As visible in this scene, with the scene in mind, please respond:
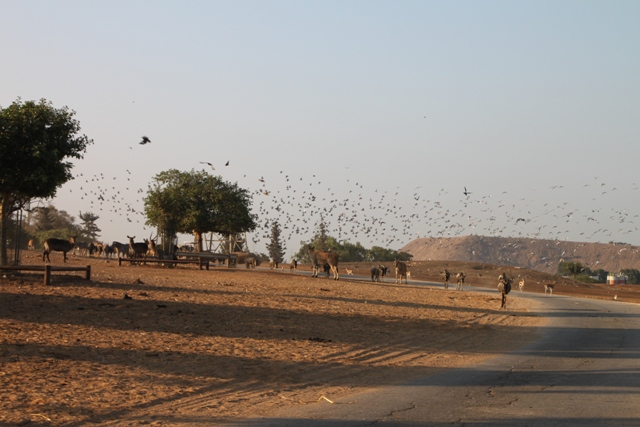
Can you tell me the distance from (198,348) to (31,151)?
16335mm

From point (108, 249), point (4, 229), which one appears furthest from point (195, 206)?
point (4, 229)

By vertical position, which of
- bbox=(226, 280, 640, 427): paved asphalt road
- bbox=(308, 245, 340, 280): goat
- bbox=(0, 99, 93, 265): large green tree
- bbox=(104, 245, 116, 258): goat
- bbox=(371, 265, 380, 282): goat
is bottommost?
bbox=(226, 280, 640, 427): paved asphalt road

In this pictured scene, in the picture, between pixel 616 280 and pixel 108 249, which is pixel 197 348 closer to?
pixel 108 249

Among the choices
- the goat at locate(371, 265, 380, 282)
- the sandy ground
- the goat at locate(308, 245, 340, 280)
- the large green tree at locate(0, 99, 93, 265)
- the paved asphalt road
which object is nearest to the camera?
the paved asphalt road

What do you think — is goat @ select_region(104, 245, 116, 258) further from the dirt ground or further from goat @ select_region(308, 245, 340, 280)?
the dirt ground

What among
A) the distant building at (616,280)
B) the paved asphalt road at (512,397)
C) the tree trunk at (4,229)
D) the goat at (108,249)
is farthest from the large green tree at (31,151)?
the distant building at (616,280)

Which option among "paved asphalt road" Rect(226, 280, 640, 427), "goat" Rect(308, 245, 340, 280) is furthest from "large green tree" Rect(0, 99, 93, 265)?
"goat" Rect(308, 245, 340, 280)

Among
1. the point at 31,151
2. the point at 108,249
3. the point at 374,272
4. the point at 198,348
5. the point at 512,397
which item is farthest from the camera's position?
the point at 108,249

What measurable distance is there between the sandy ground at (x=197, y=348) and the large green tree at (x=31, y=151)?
3764 mm

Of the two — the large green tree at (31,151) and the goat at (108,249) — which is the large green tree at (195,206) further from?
the large green tree at (31,151)

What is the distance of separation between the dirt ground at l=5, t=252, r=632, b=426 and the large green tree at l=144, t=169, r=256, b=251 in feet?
103

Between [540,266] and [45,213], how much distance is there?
132 m

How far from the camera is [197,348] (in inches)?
593

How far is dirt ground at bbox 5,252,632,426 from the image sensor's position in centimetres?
1032
